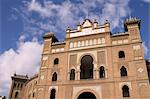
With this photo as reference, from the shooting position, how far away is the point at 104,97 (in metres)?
22.8

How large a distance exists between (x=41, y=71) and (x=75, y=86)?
6.19 meters

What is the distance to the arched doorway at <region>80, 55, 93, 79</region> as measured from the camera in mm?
26858

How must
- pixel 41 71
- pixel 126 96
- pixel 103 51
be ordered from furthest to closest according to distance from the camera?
pixel 41 71
pixel 103 51
pixel 126 96

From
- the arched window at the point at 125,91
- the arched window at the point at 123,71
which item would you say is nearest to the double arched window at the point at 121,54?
the arched window at the point at 123,71

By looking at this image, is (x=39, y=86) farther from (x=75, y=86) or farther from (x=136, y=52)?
(x=136, y=52)

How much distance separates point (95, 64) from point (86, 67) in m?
3.60

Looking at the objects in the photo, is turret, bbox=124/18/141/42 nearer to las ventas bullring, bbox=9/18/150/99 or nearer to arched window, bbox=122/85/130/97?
las ventas bullring, bbox=9/18/150/99

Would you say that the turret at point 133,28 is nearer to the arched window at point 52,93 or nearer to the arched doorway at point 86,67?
the arched doorway at point 86,67

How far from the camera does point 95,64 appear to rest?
25.2 meters

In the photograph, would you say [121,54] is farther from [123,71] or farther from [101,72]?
[101,72]

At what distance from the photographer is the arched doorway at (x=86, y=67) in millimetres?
26858

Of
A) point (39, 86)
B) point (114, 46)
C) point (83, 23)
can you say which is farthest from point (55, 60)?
point (114, 46)

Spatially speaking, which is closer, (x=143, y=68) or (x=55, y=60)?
(x=143, y=68)

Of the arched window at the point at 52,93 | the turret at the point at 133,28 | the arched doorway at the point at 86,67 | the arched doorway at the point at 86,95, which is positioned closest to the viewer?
the turret at the point at 133,28
